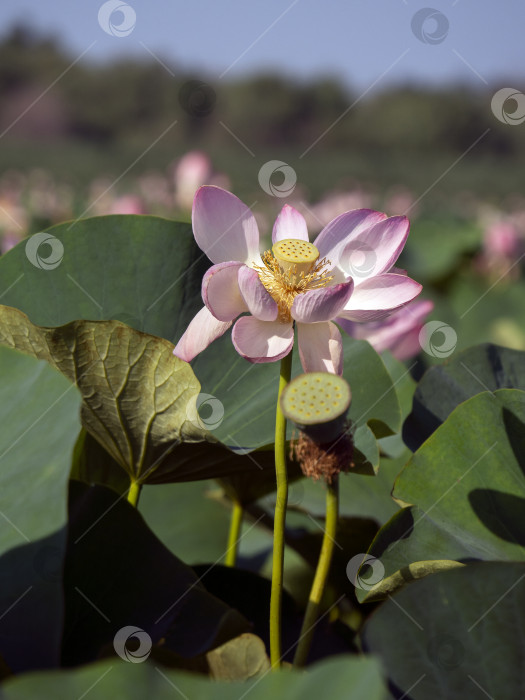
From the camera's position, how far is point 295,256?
514 mm

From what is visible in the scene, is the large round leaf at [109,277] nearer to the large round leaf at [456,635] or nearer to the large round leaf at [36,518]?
the large round leaf at [36,518]

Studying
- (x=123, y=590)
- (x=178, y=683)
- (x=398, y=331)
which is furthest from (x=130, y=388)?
(x=398, y=331)

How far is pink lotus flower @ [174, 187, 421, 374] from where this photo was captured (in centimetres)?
48

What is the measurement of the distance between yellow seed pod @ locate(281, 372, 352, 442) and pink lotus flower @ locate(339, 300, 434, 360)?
0.45m

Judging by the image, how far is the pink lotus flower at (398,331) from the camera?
907 mm

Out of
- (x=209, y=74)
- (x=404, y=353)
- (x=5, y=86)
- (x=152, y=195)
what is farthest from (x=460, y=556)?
(x=5, y=86)

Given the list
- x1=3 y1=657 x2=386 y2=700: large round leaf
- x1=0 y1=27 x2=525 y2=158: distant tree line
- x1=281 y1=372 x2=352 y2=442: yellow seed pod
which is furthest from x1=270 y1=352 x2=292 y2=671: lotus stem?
x1=0 y1=27 x2=525 y2=158: distant tree line

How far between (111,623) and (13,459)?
126 mm

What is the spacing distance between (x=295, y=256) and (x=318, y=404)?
14cm

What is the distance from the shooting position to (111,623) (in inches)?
19.3

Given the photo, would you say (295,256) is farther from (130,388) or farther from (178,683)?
(178,683)

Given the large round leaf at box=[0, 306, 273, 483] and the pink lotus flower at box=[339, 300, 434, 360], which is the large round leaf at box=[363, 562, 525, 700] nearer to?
the large round leaf at box=[0, 306, 273, 483]

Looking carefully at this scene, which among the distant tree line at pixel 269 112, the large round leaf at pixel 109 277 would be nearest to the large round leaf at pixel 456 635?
the large round leaf at pixel 109 277

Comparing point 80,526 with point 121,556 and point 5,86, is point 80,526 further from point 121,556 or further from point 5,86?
point 5,86
